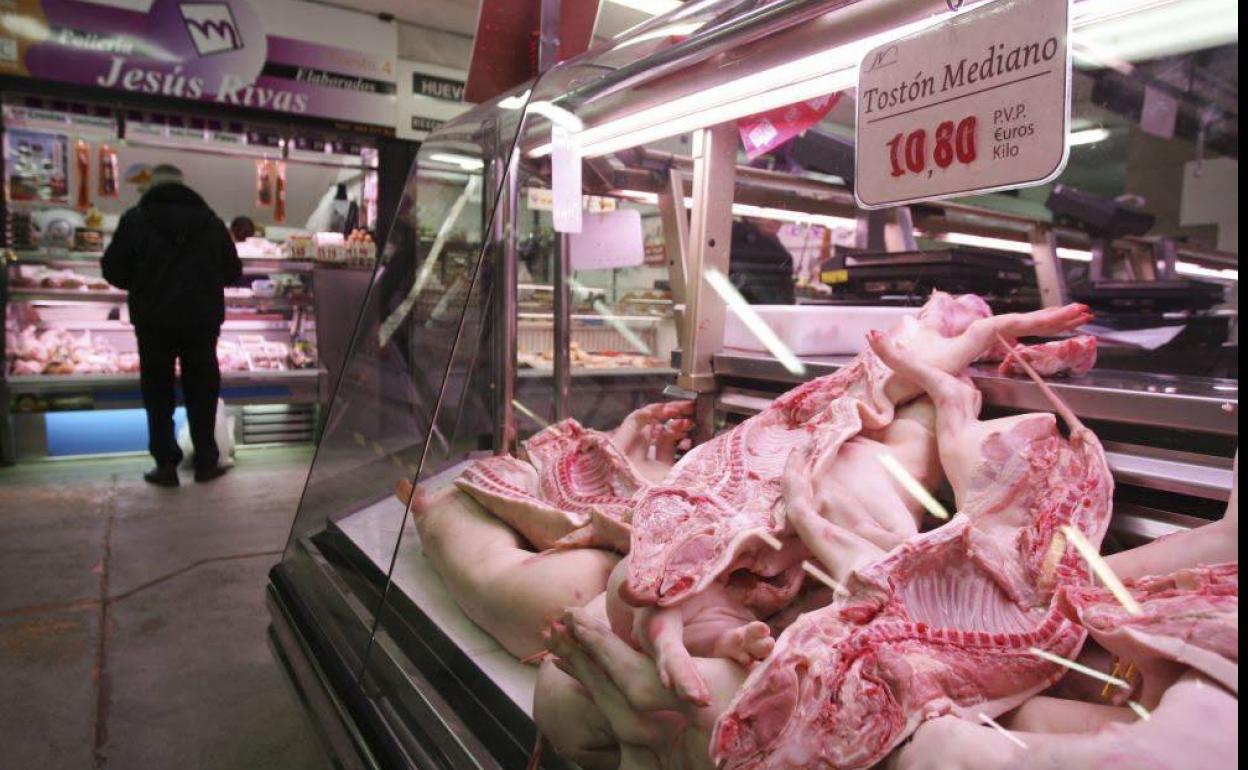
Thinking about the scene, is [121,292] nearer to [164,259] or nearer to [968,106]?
[164,259]

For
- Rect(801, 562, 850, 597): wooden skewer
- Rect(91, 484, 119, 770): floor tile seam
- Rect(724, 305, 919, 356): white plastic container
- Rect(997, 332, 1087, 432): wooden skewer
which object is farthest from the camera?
Rect(91, 484, 119, 770): floor tile seam

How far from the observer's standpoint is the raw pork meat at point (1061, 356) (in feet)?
5.28

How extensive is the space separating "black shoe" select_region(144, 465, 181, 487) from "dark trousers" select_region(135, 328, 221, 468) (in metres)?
0.04

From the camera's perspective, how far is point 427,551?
204 centimetres

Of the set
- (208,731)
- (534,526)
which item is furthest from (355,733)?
(208,731)

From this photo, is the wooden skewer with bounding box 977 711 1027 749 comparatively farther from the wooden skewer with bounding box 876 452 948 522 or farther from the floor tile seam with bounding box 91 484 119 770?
the floor tile seam with bounding box 91 484 119 770

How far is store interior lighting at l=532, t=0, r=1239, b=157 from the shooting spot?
1211mm

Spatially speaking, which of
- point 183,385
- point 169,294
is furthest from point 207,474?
point 169,294

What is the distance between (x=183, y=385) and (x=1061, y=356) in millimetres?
5950

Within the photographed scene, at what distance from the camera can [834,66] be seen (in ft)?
5.18

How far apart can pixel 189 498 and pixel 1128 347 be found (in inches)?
→ 207

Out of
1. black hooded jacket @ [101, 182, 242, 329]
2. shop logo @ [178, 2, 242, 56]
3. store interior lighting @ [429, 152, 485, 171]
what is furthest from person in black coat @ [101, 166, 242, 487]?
store interior lighting @ [429, 152, 485, 171]

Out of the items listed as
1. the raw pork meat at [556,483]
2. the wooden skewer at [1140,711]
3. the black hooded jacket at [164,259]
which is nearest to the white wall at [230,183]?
the black hooded jacket at [164,259]

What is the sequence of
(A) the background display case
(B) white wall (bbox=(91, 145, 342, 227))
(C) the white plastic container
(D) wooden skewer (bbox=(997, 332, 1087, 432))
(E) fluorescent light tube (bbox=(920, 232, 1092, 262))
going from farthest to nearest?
(B) white wall (bbox=(91, 145, 342, 227))
(A) the background display case
(E) fluorescent light tube (bbox=(920, 232, 1092, 262))
(C) the white plastic container
(D) wooden skewer (bbox=(997, 332, 1087, 432))
